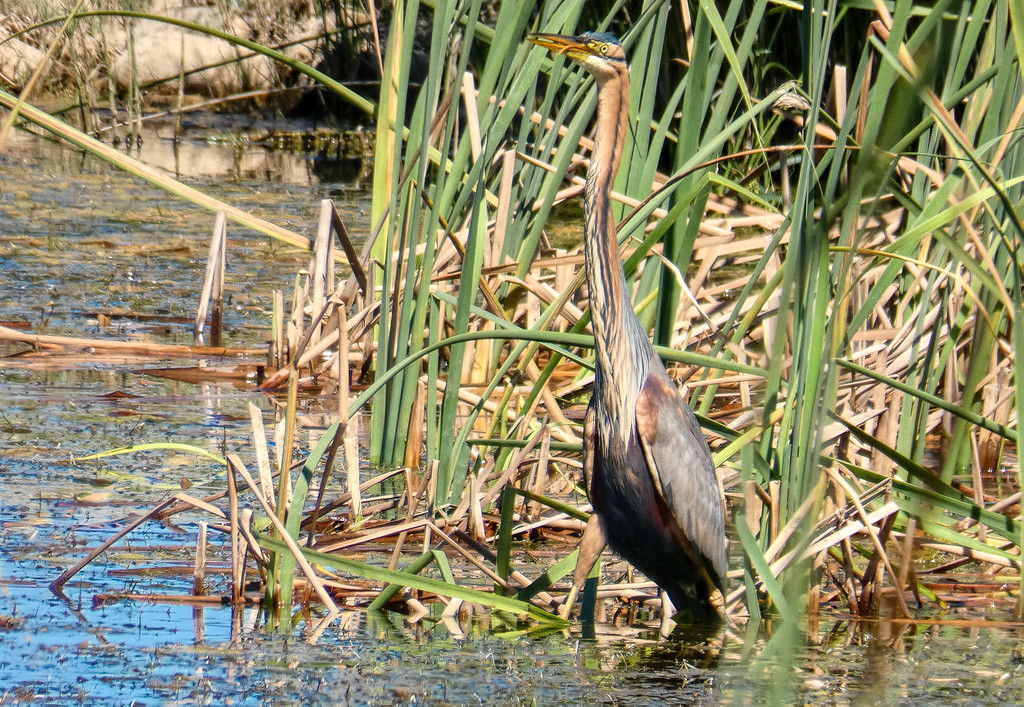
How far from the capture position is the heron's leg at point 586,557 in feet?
9.84

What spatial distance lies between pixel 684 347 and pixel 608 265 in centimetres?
134

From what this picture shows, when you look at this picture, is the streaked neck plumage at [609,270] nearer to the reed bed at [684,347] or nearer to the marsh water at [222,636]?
the reed bed at [684,347]

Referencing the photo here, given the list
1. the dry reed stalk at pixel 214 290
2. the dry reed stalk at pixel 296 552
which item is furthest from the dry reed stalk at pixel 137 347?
the dry reed stalk at pixel 296 552

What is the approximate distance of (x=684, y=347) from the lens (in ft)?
14.1

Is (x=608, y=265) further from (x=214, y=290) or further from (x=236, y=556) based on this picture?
(x=214, y=290)

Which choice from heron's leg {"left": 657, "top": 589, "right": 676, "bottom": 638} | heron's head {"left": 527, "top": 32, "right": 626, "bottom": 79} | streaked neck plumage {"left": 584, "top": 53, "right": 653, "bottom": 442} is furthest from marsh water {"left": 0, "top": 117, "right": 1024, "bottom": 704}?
heron's head {"left": 527, "top": 32, "right": 626, "bottom": 79}

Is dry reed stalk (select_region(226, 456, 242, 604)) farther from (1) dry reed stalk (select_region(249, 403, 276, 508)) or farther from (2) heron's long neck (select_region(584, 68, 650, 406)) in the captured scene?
(2) heron's long neck (select_region(584, 68, 650, 406))

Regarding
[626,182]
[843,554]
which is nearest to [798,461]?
[843,554]

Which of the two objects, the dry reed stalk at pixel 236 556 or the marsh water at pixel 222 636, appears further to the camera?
the dry reed stalk at pixel 236 556

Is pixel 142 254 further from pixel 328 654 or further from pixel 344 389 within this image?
pixel 328 654

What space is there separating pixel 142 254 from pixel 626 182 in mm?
4487

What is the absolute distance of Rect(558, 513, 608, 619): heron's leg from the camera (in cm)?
300

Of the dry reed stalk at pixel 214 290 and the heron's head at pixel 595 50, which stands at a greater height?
the heron's head at pixel 595 50

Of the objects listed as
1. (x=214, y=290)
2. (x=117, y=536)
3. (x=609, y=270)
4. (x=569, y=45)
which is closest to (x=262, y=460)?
(x=117, y=536)
